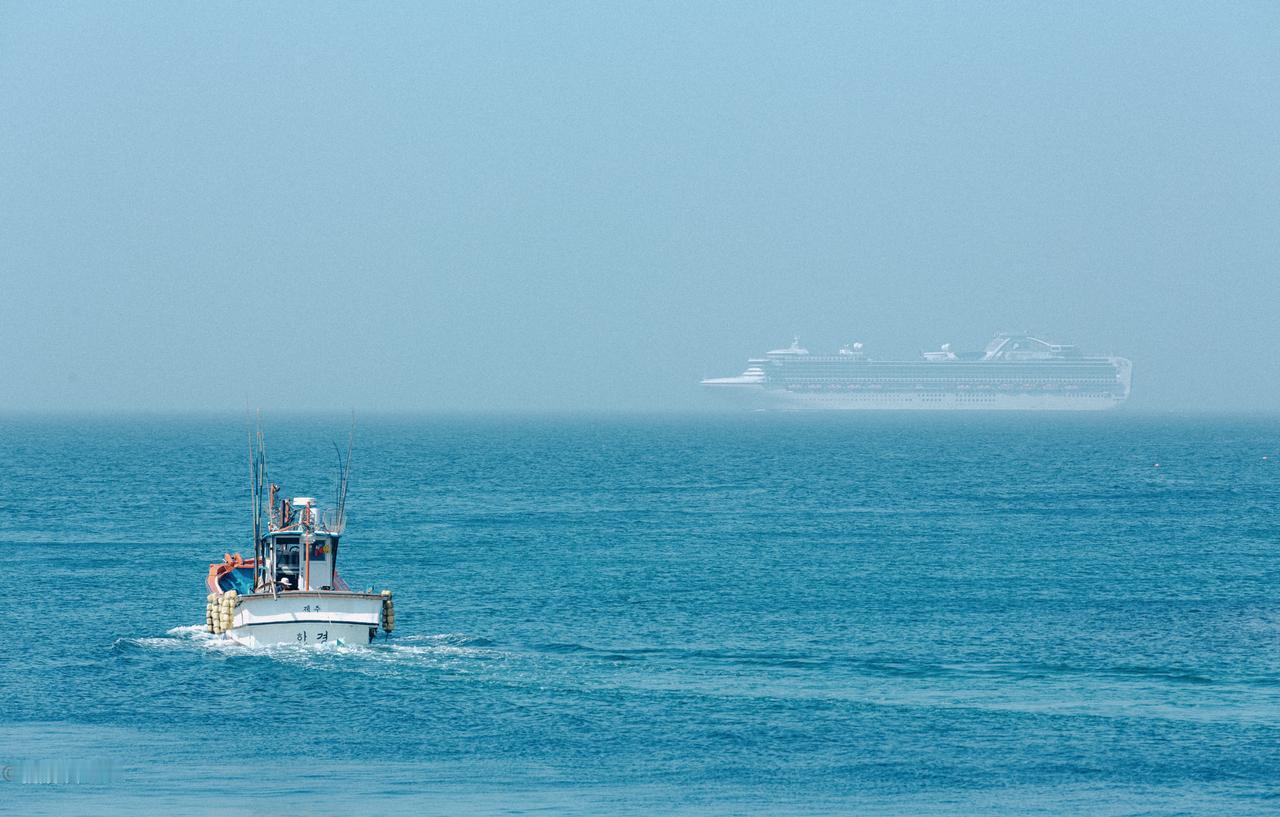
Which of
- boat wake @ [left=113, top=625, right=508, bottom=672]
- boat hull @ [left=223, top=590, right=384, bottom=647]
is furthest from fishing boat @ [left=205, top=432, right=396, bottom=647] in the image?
boat wake @ [left=113, top=625, right=508, bottom=672]

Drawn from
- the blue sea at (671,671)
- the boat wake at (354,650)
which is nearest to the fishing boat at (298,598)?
the boat wake at (354,650)

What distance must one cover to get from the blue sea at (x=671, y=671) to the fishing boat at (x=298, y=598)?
0.59 m

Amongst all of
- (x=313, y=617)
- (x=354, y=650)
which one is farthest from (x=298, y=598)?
(x=354, y=650)

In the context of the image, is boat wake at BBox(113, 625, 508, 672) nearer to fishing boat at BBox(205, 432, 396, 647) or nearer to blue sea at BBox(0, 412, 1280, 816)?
blue sea at BBox(0, 412, 1280, 816)

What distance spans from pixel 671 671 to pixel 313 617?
30.1 feet

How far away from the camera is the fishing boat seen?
1545 inches

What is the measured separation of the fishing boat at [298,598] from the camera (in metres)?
39.2

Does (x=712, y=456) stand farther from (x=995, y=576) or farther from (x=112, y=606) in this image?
(x=112, y=606)

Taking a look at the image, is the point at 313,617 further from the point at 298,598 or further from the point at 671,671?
the point at 671,671

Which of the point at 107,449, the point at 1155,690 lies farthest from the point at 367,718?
the point at 107,449

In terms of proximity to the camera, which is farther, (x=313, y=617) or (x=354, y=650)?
(x=354, y=650)

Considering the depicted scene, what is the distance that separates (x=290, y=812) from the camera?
25.4 m

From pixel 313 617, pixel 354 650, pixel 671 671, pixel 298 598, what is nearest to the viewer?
pixel 671 671

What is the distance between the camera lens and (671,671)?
38.5m
